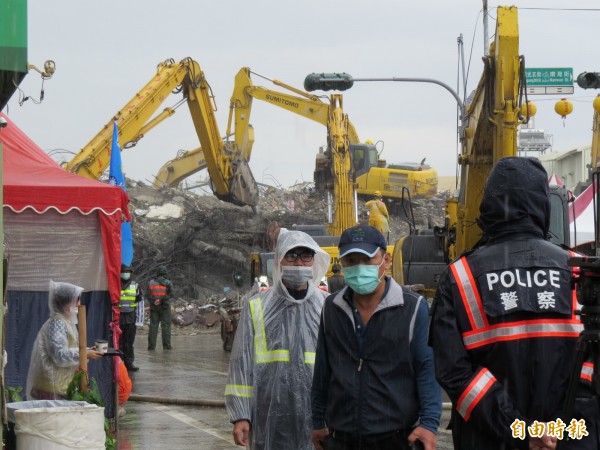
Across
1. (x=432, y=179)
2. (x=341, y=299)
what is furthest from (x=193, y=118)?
(x=341, y=299)

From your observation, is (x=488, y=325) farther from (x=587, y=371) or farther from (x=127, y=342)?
(x=127, y=342)

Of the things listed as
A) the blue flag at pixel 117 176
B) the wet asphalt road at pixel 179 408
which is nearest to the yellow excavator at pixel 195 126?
the wet asphalt road at pixel 179 408

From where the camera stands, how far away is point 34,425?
8.25 metres

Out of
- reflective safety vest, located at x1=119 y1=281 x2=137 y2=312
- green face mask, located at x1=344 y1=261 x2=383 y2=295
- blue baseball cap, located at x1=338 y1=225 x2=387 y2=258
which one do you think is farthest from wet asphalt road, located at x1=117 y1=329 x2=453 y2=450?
green face mask, located at x1=344 y1=261 x2=383 y2=295

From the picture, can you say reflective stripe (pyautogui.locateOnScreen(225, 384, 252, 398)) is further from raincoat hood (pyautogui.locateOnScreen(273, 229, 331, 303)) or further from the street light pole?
the street light pole

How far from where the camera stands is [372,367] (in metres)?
5.88

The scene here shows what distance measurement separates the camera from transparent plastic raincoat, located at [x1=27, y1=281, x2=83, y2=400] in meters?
10.3

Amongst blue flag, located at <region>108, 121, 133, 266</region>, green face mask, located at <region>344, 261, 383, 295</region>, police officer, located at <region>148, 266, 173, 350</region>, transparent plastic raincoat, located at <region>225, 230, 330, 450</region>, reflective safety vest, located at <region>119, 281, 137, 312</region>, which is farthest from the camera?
police officer, located at <region>148, 266, 173, 350</region>

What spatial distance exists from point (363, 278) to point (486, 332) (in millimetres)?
1421

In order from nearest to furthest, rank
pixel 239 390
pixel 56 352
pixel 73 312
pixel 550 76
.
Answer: pixel 239 390
pixel 56 352
pixel 73 312
pixel 550 76

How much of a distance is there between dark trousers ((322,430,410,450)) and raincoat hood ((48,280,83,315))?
5261 mm

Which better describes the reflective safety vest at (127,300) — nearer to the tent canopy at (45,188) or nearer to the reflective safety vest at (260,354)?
the tent canopy at (45,188)

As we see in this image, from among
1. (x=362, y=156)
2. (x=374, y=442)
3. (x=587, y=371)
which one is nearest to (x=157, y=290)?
(x=362, y=156)

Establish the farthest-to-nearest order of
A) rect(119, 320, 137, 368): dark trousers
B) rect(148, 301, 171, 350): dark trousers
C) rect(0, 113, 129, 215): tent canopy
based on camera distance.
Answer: rect(148, 301, 171, 350): dark trousers < rect(119, 320, 137, 368): dark trousers < rect(0, 113, 129, 215): tent canopy
